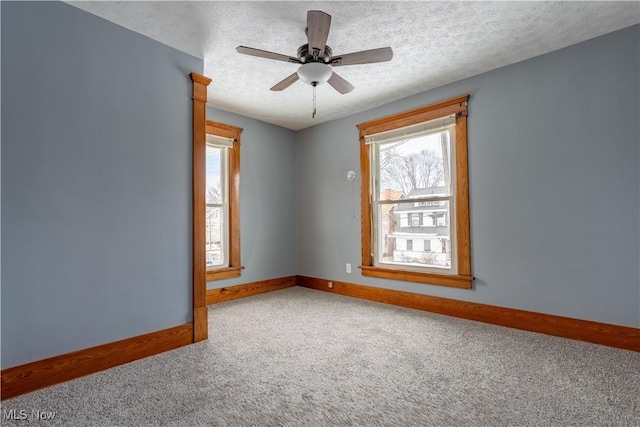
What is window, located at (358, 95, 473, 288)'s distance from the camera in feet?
11.6

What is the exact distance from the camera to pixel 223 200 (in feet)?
14.7

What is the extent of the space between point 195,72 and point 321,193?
100 inches

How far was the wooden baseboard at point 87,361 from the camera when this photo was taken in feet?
6.46

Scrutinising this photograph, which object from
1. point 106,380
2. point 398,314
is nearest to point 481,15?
point 398,314

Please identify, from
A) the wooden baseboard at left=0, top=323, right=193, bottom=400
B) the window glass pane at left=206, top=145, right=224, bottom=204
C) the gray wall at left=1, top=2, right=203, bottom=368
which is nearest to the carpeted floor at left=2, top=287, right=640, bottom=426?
the wooden baseboard at left=0, top=323, right=193, bottom=400

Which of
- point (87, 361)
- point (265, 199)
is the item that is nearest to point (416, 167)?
point (265, 199)

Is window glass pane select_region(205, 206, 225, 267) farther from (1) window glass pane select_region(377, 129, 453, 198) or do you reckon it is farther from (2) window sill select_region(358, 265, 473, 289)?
(1) window glass pane select_region(377, 129, 453, 198)

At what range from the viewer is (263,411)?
1.79 m

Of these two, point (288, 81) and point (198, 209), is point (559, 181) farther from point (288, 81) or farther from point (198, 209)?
point (198, 209)

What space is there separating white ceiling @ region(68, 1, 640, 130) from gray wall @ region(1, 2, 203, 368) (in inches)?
11.6

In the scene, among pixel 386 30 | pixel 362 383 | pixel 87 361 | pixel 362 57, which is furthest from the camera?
pixel 386 30

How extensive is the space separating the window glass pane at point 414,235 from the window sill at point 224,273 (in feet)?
6.21

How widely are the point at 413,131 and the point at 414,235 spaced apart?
125cm

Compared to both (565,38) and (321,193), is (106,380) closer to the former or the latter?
(321,193)
